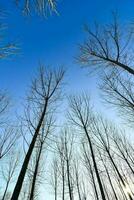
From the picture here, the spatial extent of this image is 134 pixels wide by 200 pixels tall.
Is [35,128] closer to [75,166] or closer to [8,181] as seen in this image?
[75,166]

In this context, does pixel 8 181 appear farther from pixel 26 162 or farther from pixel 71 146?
pixel 26 162

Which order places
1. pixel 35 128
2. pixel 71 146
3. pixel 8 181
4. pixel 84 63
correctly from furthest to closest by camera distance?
1. pixel 8 181
2. pixel 71 146
3. pixel 84 63
4. pixel 35 128

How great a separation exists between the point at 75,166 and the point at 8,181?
316 inches

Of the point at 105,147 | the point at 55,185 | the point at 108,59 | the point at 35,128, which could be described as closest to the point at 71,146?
the point at 105,147

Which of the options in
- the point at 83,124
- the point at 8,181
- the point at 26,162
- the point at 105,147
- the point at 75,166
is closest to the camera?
the point at 26,162

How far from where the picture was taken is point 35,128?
672 cm

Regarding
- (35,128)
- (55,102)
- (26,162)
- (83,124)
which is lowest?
(26,162)

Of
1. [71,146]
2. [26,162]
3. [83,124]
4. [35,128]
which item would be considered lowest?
[26,162]

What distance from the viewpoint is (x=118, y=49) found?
7.25m

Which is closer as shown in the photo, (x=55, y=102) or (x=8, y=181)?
(x=55, y=102)

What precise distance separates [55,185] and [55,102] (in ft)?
42.0

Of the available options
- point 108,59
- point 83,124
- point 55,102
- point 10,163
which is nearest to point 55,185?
point 10,163

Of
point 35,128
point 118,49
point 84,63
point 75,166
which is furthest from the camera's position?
point 75,166

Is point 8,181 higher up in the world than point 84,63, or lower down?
higher up
